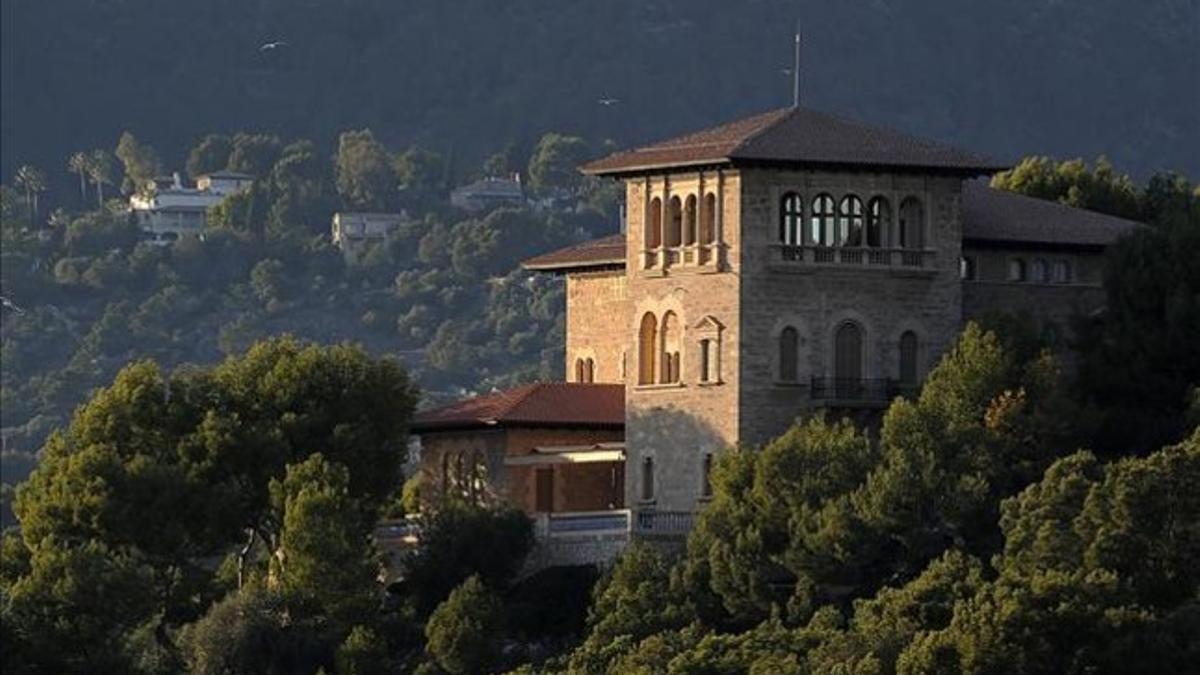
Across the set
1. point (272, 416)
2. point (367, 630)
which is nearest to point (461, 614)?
point (367, 630)

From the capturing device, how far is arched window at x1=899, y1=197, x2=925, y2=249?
108m

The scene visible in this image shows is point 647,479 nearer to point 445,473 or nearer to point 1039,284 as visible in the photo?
point 445,473

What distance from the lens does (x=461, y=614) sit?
340 ft

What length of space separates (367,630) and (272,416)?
7.75 meters

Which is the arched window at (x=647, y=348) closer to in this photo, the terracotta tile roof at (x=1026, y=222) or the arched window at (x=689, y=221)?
the arched window at (x=689, y=221)

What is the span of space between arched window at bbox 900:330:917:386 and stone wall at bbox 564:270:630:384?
9.01 metres

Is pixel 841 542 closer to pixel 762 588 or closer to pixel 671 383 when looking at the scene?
pixel 762 588

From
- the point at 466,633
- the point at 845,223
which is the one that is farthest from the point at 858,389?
the point at 466,633

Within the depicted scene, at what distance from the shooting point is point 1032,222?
111 meters

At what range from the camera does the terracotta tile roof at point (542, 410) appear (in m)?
112

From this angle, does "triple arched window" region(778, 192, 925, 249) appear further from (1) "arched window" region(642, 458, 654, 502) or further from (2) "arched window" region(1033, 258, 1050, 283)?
(1) "arched window" region(642, 458, 654, 502)

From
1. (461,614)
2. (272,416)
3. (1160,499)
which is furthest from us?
(272,416)

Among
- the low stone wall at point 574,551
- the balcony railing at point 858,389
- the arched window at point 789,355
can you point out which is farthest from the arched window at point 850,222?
the low stone wall at point 574,551

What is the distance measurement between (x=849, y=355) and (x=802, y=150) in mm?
4029
